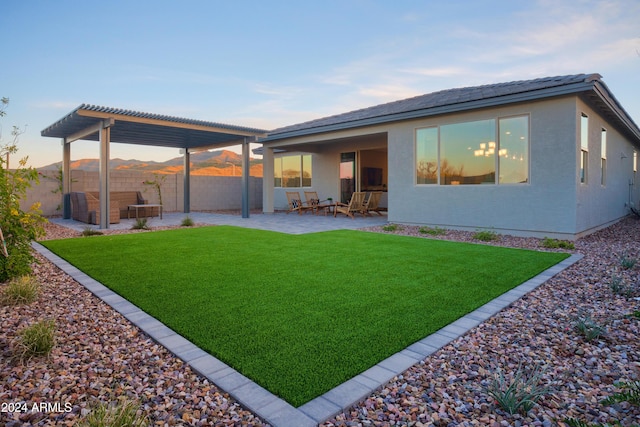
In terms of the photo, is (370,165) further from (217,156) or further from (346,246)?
(217,156)

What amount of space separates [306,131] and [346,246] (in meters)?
6.83

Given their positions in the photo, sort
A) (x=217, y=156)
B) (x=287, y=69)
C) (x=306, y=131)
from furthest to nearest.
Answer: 1. (x=217, y=156)
2. (x=287, y=69)
3. (x=306, y=131)

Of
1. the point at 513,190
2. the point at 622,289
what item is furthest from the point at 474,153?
the point at 622,289

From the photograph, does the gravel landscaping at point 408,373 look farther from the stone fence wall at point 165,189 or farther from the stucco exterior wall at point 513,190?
the stone fence wall at point 165,189

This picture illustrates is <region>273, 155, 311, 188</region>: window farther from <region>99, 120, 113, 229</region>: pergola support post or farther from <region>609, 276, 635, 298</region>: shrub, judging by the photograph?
<region>609, 276, 635, 298</region>: shrub

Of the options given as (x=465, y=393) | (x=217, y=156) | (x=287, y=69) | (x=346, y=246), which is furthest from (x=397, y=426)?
(x=217, y=156)

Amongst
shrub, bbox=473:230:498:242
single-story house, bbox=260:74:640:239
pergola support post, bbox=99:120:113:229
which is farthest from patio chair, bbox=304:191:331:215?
pergola support post, bbox=99:120:113:229

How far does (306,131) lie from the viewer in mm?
12680

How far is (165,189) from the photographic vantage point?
1541 cm

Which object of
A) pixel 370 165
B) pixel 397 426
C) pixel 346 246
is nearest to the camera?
pixel 397 426

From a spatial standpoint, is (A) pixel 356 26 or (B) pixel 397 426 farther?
(A) pixel 356 26

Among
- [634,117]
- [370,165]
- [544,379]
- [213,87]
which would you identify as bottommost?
[544,379]

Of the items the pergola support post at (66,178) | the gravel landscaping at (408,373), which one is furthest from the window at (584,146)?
the pergola support post at (66,178)

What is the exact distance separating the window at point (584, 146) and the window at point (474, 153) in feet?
3.77
